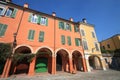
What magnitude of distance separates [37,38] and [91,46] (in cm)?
1224

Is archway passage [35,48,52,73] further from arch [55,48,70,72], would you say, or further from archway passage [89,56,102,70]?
archway passage [89,56,102,70]

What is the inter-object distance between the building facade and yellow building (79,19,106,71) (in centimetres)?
129

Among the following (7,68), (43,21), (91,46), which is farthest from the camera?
(91,46)

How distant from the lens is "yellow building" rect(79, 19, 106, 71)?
17922 millimetres

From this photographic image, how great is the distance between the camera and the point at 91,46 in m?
18.7

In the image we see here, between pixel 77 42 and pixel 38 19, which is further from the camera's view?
pixel 77 42

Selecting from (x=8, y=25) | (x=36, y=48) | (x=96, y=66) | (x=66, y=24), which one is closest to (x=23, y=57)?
(x=36, y=48)

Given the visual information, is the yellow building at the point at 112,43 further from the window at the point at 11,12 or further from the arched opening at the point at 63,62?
the window at the point at 11,12

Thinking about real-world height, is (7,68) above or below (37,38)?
below

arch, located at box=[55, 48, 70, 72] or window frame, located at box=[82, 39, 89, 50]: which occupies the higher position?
window frame, located at box=[82, 39, 89, 50]

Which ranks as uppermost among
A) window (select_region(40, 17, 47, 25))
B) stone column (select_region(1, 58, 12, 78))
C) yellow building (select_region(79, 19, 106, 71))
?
window (select_region(40, 17, 47, 25))

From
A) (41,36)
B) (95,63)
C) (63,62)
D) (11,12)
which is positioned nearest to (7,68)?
(41,36)

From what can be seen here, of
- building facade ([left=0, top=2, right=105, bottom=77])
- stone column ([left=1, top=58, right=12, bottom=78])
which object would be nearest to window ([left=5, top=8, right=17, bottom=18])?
building facade ([left=0, top=2, right=105, bottom=77])

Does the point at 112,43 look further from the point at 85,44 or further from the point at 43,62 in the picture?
the point at 43,62
